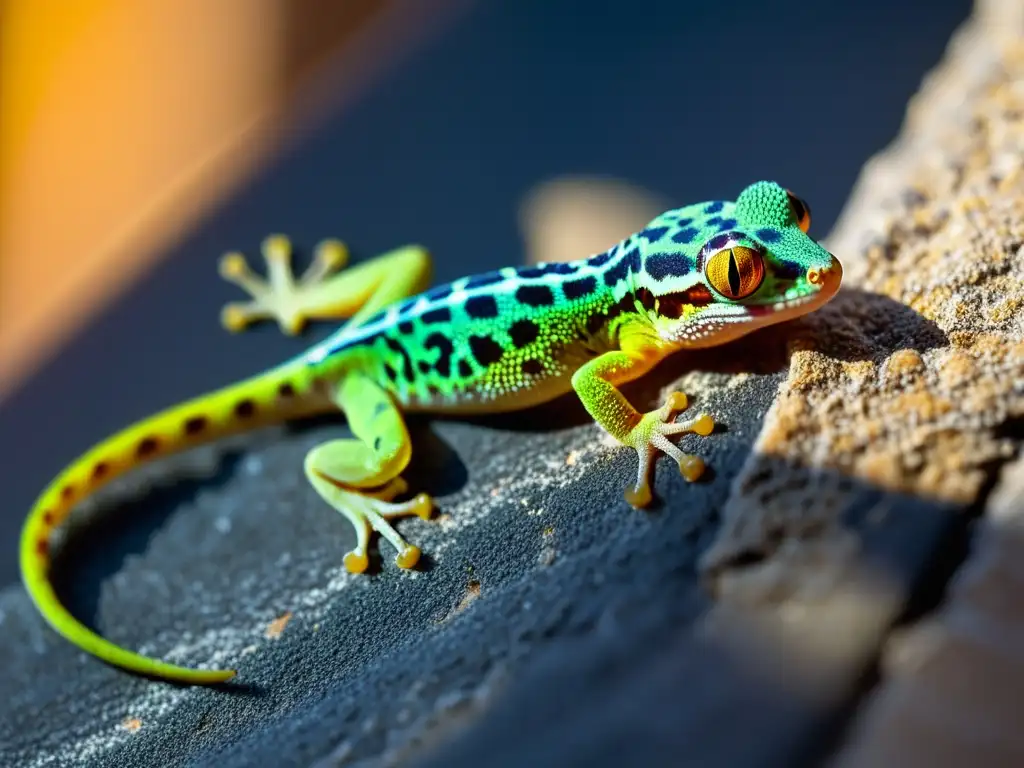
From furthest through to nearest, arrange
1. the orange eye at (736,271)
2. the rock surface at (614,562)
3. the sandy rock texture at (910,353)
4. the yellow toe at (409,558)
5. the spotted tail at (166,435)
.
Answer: the spotted tail at (166,435)
the yellow toe at (409,558)
the orange eye at (736,271)
the sandy rock texture at (910,353)
the rock surface at (614,562)

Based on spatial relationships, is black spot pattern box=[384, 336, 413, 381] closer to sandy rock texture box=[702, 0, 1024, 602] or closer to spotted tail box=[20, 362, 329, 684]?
spotted tail box=[20, 362, 329, 684]

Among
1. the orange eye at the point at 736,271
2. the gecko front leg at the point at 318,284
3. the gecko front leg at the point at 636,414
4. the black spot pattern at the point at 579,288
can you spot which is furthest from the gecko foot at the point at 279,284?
the orange eye at the point at 736,271

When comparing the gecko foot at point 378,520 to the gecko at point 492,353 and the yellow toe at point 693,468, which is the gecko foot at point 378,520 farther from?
the yellow toe at point 693,468

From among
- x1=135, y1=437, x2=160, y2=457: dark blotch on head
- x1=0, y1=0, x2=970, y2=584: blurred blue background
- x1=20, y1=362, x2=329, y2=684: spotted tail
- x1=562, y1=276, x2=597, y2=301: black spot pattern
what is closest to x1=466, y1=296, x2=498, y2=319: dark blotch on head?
x1=562, y1=276, x2=597, y2=301: black spot pattern

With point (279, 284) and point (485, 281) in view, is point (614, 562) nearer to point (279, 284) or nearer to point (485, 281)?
point (485, 281)

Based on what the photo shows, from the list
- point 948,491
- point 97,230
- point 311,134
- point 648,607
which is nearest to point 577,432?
point 648,607

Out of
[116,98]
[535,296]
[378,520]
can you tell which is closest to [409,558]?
[378,520]
